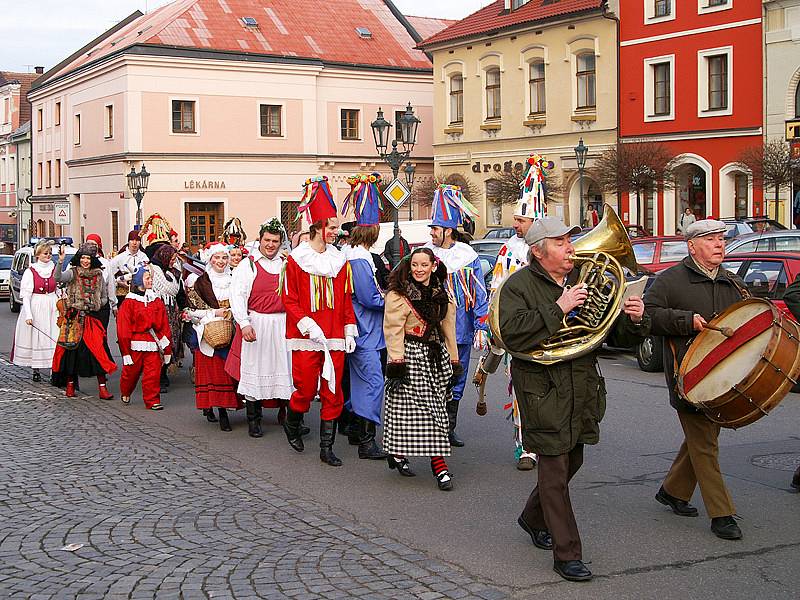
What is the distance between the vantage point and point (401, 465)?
27.5 feet

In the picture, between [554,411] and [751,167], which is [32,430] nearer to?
[554,411]

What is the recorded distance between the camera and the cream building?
128ft

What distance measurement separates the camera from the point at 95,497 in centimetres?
793

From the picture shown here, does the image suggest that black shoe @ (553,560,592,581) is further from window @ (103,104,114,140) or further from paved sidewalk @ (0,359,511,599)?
window @ (103,104,114,140)

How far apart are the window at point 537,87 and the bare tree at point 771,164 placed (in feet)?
37.0

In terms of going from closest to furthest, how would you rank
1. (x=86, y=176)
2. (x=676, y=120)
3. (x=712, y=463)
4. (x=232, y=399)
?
(x=712, y=463), (x=232, y=399), (x=676, y=120), (x=86, y=176)

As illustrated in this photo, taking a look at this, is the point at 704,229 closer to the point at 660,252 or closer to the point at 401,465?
the point at 401,465

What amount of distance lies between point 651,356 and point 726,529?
820 centimetres

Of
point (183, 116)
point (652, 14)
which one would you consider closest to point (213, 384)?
point (652, 14)

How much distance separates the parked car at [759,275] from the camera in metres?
14.0

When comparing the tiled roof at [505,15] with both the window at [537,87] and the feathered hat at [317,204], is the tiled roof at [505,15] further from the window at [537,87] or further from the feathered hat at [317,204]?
the feathered hat at [317,204]

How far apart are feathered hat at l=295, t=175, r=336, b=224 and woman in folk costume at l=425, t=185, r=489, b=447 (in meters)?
0.92

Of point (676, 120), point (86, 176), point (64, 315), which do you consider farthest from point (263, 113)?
point (64, 315)

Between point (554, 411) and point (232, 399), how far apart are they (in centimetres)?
527
